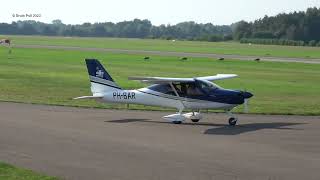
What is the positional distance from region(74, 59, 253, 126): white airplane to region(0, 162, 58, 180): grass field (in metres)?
10.1

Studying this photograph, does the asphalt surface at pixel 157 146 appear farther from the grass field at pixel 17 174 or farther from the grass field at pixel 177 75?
the grass field at pixel 177 75

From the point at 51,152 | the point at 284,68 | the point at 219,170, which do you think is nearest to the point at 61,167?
the point at 51,152

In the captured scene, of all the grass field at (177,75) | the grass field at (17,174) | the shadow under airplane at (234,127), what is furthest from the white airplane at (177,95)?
the grass field at (17,174)

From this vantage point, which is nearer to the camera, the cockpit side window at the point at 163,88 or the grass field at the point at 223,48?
the cockpit side window at the point at 163,88

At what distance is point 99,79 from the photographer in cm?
2720

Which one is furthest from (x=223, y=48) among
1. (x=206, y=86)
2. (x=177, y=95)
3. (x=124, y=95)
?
(x=206, y=86)

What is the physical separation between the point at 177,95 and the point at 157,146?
6663mm

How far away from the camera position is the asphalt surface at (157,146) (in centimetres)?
1521

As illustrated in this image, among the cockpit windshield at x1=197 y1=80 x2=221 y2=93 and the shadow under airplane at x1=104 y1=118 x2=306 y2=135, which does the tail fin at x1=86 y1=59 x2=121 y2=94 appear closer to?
the shadow under airplane at x1=104 y1=118 x2=306 y2=135

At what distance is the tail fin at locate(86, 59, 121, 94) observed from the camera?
2698 cm

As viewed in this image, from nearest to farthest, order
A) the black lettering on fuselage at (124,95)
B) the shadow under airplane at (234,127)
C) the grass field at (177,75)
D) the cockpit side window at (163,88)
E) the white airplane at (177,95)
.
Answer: the shadow under airplane at (234,127), the white airplane at (177,95), the cockpit side window at (163,88), the black lettering on fuselage at (124,95), the grass field at (177,75)

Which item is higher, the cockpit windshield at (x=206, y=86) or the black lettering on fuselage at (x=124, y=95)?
the cockpit windshield at (x=206, y=86)

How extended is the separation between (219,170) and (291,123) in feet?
34.2

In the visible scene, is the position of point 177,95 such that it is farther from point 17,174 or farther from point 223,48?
point 223,48
